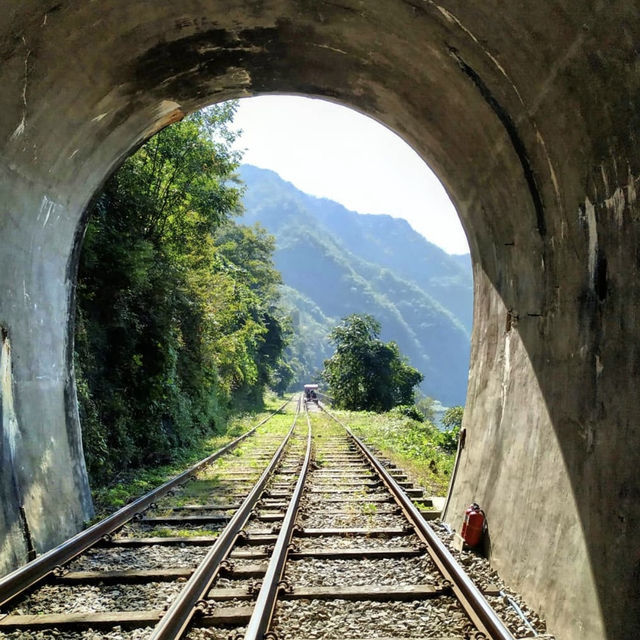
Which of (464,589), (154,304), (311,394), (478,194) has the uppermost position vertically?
(478,194)

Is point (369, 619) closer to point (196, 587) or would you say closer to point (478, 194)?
point (196, 587)

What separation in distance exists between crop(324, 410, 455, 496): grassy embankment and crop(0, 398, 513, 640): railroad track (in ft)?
8.45

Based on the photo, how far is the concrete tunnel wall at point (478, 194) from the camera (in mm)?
3094

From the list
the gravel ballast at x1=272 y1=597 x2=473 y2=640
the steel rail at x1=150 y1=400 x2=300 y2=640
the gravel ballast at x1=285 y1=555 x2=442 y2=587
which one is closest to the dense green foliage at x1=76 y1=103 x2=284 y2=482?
the steel rail at x1=150 y1=400 x2=300 y2=640

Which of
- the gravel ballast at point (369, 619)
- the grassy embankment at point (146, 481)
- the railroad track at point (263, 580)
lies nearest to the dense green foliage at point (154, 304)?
the grassy embankment at point (146, 481)

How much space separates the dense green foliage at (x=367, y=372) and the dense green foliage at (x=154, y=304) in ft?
45.2

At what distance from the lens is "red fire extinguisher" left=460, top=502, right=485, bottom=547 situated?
501cm

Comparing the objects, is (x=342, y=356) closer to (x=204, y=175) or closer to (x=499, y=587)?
(x=204, y=175)

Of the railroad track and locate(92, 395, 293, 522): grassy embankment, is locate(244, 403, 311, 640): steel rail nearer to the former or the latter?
the railroad track

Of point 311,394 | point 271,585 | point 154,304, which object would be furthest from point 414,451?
point 311,394

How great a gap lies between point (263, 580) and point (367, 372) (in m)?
28.1

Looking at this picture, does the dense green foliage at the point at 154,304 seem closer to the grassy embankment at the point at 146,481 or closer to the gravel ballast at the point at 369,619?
the grassy embankment at the point at 146,481

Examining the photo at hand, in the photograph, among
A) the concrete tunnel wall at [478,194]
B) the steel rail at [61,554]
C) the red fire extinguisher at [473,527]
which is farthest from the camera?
the red fire extinguisher at [473,527]

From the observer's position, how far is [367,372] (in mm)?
31875
